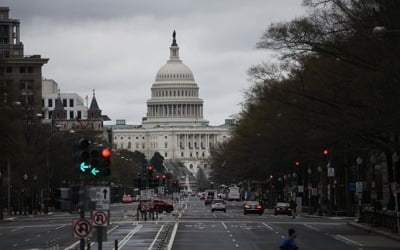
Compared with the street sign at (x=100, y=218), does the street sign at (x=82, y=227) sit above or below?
below

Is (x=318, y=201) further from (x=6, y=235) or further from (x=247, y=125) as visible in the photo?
(x=6, y=235)

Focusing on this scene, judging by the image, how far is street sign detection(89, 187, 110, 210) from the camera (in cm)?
3294

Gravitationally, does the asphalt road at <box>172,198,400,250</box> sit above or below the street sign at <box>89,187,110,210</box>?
below

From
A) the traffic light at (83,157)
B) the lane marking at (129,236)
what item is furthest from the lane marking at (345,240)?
the traffic light at (83,157)

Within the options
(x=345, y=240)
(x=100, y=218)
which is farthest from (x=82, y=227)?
(x=345, y=240)

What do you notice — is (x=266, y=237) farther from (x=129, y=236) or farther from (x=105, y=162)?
(x=105, y=162)

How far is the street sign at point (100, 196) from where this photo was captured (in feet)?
108

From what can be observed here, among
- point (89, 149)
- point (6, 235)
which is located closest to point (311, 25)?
point (6, 235)

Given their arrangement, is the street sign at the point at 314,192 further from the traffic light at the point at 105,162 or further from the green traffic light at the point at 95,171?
the green traffic light at the point at 95,171

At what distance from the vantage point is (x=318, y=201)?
115 m

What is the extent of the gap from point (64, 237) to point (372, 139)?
685 inches

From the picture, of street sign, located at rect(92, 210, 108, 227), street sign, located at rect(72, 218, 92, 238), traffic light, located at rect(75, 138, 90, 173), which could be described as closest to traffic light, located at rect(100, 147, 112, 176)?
traffic light, located at rect(75, 138, 90, 173)

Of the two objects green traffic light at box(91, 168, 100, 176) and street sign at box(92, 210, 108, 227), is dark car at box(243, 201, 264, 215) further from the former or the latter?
green traffic light at box(91, 168, 100, 176)

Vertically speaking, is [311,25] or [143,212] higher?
[311,25]
